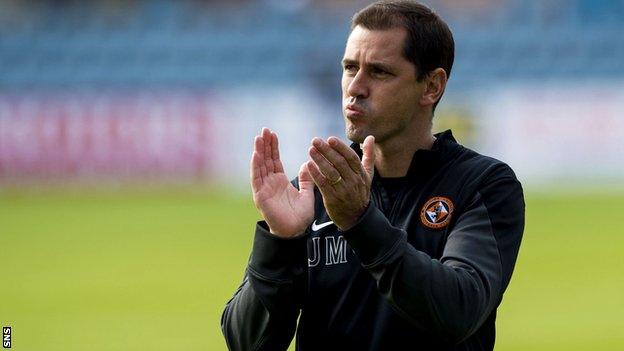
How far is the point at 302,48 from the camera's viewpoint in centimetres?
2642

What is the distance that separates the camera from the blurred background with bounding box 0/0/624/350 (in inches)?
466

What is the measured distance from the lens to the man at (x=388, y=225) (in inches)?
126

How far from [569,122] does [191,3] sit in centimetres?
1107

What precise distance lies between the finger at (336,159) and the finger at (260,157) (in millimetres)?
445

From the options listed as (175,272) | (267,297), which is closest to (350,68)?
(267,297)

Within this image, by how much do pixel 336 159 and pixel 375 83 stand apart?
0.55 metres

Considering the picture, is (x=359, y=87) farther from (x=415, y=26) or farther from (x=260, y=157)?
(x=260, y=157)

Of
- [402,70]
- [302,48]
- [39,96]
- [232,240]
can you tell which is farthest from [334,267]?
[302,48]

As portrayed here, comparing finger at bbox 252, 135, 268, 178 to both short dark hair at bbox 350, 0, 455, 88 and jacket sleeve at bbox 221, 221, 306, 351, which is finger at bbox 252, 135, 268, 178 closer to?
jacket sleeve at bbox 221, 221, 306, 351

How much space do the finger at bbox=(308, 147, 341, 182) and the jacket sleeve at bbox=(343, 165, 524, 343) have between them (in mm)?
139

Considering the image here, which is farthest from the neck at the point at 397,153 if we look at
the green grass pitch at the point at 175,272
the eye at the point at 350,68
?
the green grass pitch at the point at 175,272

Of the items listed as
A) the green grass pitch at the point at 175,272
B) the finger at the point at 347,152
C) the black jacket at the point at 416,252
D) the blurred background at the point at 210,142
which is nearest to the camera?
the finger at the point at 347,152

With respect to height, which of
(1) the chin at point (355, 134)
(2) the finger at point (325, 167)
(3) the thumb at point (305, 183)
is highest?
(1) the chin at point (355, 134)

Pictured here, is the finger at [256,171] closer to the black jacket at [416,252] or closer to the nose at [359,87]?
the black jacket at [416,252]
